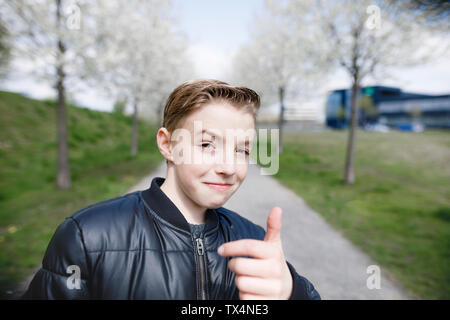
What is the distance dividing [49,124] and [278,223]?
1634 centimetres

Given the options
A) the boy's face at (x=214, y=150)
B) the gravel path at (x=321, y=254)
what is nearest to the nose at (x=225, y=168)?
the boy's face at (x=214, y=150)

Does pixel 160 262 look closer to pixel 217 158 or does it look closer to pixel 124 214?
pixel 124 214

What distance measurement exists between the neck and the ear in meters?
0.08

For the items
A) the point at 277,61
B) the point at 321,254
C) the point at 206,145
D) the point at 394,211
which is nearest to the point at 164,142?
the point at 206,145

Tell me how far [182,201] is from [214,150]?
0.29m

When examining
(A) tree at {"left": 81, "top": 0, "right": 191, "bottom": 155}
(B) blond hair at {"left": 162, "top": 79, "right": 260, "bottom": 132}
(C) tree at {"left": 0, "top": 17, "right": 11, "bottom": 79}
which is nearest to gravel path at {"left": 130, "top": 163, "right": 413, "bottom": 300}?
(B) blond hair at {"left": 162, "top": 79, "right": 260, "bottom": 132}

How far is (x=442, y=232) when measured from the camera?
5.47 m

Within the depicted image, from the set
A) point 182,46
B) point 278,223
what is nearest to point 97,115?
point 182,46

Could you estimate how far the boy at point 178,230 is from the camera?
36.1 inches

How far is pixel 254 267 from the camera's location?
764 mm

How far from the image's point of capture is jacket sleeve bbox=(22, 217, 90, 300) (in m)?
0.92

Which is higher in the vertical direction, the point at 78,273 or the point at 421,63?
the point at 421,63

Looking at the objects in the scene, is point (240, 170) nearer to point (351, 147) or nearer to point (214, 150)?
point (214, 150)

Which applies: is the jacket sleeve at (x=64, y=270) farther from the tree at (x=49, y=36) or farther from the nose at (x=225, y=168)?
the tree at (x=49, y=36)
